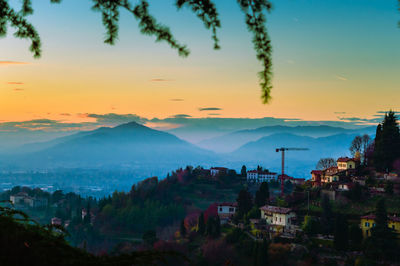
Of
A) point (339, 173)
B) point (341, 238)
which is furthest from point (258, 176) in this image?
point (341, 238)

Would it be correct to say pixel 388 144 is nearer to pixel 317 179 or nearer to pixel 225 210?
pixel 317 179

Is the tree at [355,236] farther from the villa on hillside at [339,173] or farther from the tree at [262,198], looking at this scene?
the tree at [262,198]

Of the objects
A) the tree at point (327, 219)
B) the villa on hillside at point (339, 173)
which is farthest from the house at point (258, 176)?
the tree at point (327, 219)

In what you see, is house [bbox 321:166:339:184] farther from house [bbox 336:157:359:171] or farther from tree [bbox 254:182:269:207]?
tree [bbox 254:182:269:207]

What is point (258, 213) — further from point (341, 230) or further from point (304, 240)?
point (341, 230)

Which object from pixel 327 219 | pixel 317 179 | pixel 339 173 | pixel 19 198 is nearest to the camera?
pixel 327 219

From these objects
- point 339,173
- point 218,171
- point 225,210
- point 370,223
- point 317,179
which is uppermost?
point 339,173

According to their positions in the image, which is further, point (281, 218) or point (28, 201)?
point (28, 201)

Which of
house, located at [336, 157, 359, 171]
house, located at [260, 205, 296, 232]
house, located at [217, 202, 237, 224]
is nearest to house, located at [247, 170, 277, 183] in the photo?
house, located at [217, 202, 237, 224]
